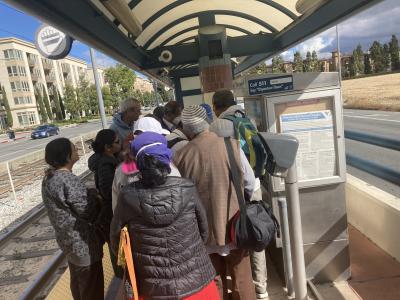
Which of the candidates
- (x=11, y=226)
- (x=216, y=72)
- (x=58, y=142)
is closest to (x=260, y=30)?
(x=216, y=72)

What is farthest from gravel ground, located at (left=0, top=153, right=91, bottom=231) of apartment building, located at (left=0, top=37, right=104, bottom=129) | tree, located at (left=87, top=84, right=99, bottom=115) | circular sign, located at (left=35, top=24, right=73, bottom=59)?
tree, located at (left=87, top=84, right=99, bottom=115)

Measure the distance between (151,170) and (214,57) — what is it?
15.4ft

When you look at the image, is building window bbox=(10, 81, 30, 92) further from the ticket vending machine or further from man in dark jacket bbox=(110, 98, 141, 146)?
the ticket vending machine

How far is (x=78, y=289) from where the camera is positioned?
9.52 ft

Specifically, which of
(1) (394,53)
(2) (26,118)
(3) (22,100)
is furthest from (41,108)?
(1) (394,53)

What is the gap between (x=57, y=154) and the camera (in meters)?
2.59

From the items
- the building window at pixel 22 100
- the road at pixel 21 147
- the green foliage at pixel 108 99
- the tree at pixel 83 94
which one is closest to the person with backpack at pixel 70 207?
the road at pixel 21 147

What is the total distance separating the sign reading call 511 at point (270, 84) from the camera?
288cm

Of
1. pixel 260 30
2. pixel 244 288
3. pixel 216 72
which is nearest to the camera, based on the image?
pixel 244 288

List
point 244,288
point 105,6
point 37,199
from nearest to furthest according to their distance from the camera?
point 244,288
point 105,6
point 37,199

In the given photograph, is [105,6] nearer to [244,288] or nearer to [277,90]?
[277,90]

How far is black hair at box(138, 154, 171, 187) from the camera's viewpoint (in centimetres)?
189

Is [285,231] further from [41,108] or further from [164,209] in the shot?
[41,108]

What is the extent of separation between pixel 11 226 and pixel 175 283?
7194 millimetres
